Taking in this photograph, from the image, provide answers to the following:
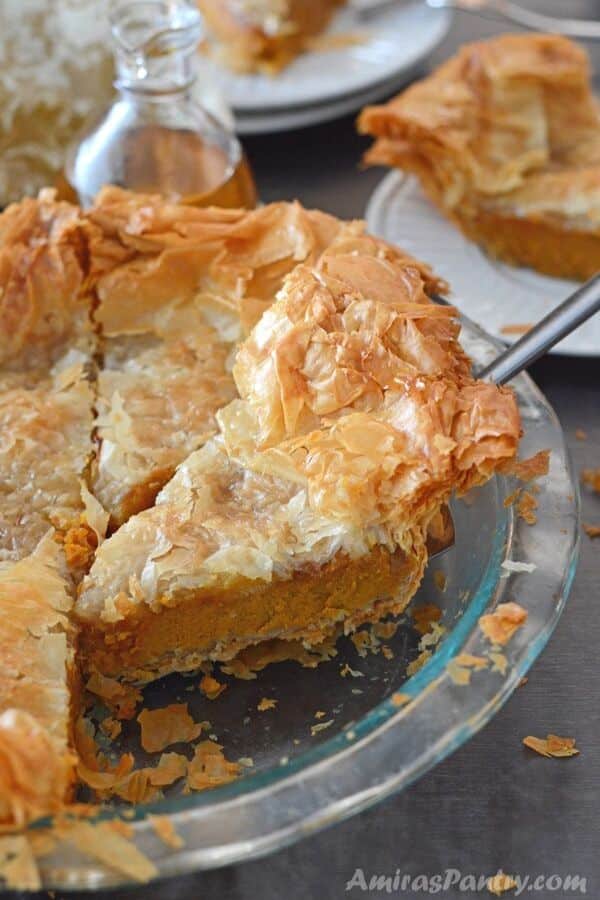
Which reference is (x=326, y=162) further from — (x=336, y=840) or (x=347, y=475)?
(x=336, y=840)

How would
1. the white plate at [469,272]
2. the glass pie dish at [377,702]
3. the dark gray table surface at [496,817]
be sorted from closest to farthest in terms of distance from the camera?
1. the glass pie dish at [377,702]
2. the dark gray table surface at [496,817]
3. the white plate at [469,272]

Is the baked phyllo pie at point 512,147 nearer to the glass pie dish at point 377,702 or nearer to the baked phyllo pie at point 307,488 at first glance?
the glass pie dish at point 377,702

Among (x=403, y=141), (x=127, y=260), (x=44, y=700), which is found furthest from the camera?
(x=403, y=141)

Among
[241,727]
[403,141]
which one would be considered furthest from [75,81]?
[241,727]

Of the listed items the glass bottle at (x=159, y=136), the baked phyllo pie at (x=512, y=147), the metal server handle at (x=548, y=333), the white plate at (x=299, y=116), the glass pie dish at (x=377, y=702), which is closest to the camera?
the glass pie dish at (x=377, y=702)

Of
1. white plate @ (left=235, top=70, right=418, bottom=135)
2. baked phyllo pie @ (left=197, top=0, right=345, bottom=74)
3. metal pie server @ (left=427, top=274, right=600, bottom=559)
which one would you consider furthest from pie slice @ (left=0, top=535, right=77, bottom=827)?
baked phyllo pie @ (left=197, top=0, right=345, bottom=74)

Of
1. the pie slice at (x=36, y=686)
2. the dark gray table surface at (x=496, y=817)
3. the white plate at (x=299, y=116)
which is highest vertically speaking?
→ the white plate at (x=299, y=116)

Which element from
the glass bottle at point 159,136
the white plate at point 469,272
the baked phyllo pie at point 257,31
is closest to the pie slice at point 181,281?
the glass bottle at point 159,136

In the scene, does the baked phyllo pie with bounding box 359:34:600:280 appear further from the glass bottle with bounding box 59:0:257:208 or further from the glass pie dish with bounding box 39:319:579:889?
the glass pie dish with bounding box 39:319:579:889
